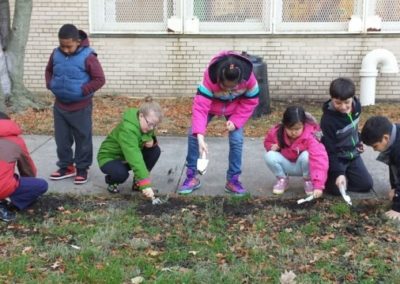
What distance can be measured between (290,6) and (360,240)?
599cm

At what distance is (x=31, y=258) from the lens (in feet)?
12.8

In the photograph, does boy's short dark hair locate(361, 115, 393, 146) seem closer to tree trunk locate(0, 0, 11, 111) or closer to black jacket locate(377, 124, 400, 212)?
black jacket locate(377, 124, 400, 212)

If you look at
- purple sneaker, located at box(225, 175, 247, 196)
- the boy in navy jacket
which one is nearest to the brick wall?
the boy in navy jacket

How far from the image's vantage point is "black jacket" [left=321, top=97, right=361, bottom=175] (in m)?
4.97

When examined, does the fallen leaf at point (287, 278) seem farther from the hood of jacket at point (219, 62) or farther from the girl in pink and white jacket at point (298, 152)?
the hood of jacket at point (219, 62)

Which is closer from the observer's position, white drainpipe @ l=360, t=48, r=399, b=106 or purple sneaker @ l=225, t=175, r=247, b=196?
purple sneaker @ l=225, t=175, r=247, b=196

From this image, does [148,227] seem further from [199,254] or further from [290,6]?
[290,6]

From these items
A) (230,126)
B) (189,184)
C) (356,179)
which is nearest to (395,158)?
(356,179)

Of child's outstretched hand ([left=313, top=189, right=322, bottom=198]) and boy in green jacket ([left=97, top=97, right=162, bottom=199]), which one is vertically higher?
boy in green jacket ([left=97, top=97, right=162, bottom=199])

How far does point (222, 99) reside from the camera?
509cm

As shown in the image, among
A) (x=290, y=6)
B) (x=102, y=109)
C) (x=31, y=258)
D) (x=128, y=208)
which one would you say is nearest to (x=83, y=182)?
(x=128, y=208)

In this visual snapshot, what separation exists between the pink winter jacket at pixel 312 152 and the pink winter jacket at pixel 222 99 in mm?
385

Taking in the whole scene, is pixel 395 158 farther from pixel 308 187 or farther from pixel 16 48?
pixel 16 48

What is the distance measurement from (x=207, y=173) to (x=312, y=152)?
1328 millimetres
